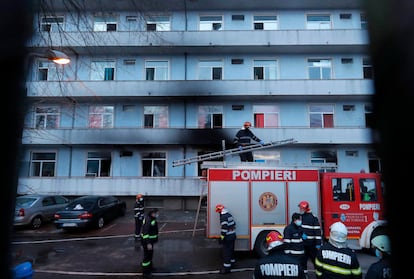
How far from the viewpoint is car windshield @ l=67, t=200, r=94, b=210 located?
12.4 m

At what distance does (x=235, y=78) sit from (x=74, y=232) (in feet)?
44.5

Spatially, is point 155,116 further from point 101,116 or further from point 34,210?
point 34,210

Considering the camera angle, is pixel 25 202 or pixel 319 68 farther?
pixel 319 68

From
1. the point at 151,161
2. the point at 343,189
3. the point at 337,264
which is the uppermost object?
the point at 151,161

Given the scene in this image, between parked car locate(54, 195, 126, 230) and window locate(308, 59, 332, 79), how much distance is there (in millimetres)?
15627

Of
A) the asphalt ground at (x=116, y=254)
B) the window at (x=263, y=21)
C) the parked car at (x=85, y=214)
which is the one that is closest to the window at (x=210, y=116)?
the window at (x=263, y=21)

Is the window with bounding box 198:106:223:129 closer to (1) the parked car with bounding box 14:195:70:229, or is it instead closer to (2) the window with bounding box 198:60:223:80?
(2) the window with bounding box 198:60:223:80

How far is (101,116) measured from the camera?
65.1 ft

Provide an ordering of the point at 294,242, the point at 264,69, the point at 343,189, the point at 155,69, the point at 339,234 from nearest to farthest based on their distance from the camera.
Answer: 1. the point at 339,234
2. the point at 294,242
3. the point at 343,189
4. the point at 264,69
5. the point at 155,69

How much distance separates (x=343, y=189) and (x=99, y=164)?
15.8m

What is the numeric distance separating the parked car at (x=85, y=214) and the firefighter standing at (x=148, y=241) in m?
5.95

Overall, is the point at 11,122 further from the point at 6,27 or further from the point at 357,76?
the point at 357,76

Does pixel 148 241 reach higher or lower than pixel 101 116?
lower

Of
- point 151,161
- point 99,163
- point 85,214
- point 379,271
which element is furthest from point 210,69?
point 379,271
